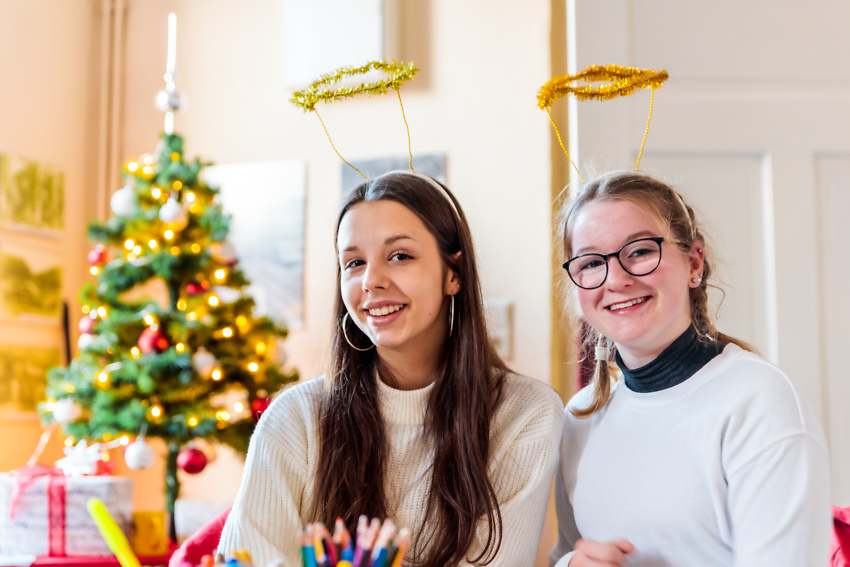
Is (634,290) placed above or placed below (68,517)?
above

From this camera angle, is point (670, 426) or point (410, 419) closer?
point (670, 426)

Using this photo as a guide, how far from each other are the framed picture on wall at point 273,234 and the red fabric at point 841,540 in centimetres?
193

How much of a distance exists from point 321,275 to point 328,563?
2.12 m

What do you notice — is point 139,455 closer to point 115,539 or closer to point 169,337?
point 169,337

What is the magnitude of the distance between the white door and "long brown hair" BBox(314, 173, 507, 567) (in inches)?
25.7

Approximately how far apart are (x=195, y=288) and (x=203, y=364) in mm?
268

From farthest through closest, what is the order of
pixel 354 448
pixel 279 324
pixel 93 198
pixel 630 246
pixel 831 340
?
pixel 93 198 → pixel 279 324 → pixel 831 340 → pixel 354 448 → pixel 630 246

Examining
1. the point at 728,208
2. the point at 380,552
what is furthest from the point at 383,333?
the point at 728,208

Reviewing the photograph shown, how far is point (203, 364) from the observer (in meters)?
2.34

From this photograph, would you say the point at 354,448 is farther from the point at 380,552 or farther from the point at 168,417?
the point at 168,417

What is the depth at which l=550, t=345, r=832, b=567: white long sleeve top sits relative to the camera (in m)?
0.96

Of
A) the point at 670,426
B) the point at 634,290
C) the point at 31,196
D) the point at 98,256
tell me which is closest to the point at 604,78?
the point at 634,290

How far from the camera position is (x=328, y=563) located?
69cm

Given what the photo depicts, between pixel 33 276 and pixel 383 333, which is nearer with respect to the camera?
pixel 383 333
